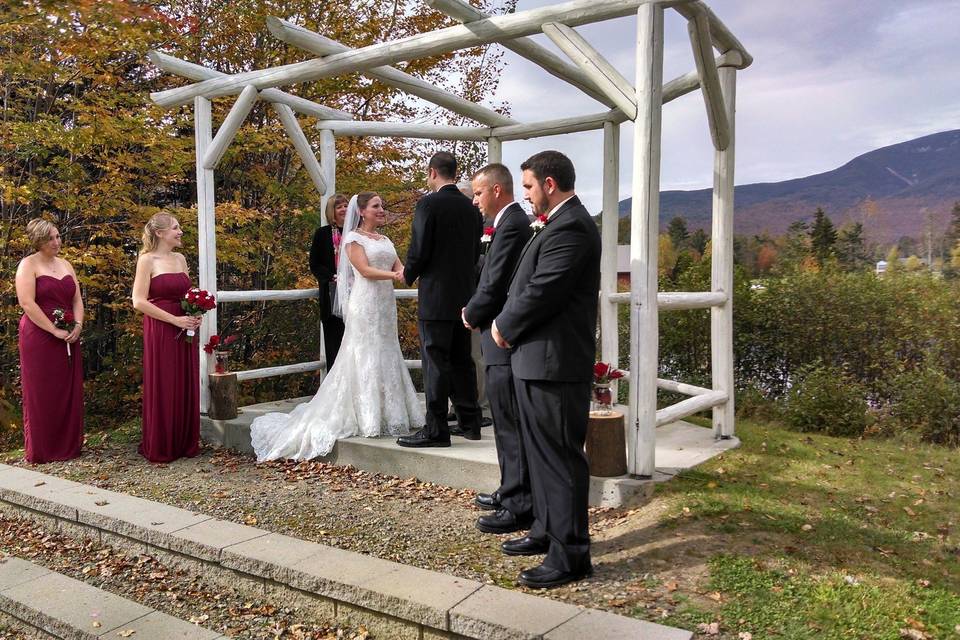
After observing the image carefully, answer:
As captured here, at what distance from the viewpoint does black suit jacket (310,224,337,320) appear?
7.55m

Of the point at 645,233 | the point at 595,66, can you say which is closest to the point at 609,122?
the point at 595,66

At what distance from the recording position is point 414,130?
301 inches

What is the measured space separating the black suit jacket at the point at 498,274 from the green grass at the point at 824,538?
1.52 meters

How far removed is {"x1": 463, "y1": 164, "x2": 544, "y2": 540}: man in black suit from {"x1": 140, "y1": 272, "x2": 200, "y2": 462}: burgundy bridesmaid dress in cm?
337

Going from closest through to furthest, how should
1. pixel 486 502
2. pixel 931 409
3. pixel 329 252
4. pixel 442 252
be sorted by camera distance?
1. pixel 486 502
2. pixel 442 252
3. pixel 931 409
4. pixel 329 252

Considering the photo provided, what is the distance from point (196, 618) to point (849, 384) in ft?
22.2

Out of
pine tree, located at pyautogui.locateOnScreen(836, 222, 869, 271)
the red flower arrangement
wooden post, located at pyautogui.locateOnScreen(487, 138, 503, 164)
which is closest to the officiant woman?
wooden post, located at pyautogui.locateOnScreen(487, 138, 503, 164)

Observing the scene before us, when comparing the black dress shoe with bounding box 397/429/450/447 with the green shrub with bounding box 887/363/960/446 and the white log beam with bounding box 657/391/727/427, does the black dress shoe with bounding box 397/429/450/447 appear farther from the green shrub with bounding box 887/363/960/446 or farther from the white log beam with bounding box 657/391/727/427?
the green shrub with bounding box 887/363/960/446

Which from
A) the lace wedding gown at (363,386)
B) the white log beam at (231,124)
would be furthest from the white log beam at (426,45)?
the lace wedding gown at (363,386)

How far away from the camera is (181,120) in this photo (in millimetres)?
9750

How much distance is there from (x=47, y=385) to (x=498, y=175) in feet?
15.4

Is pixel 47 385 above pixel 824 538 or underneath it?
above

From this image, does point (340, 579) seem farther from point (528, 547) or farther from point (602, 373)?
point (602, 373)

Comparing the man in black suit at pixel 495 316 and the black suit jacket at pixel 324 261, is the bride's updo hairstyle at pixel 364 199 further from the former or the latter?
the man in black suit at pixel 495 316
